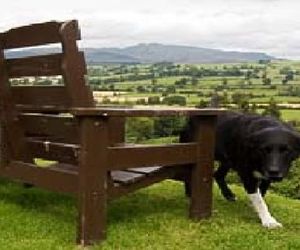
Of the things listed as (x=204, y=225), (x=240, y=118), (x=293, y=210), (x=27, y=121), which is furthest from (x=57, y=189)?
(x=293, y=210)

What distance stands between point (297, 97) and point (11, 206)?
6141 cm

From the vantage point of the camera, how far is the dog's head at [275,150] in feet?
20.0

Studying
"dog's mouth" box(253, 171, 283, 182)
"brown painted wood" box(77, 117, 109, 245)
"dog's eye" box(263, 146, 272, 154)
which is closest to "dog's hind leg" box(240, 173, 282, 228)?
"dog's mouth" box(253, 171, 283, 182)

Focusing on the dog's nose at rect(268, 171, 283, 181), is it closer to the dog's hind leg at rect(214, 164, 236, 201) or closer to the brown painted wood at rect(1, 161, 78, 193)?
the dog's hind leg at rect(214, 164, 236, 201)

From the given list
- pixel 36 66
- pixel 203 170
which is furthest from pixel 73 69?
pixel 203 170

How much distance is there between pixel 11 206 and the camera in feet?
22.9

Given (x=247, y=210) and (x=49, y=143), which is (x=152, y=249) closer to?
(x=49, y=143)

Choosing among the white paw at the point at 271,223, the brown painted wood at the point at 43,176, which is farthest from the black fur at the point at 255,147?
the brown painted wood at the point at 43,176

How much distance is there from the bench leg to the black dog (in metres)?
0.46

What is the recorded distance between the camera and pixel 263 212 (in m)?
6.54

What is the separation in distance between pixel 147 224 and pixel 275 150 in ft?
5.00

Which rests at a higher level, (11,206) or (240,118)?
(240,118)

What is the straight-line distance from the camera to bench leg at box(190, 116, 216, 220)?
6.33 m

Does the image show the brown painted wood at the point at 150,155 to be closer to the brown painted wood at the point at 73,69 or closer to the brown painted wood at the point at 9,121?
the brown painted wood at the point at 73,69
